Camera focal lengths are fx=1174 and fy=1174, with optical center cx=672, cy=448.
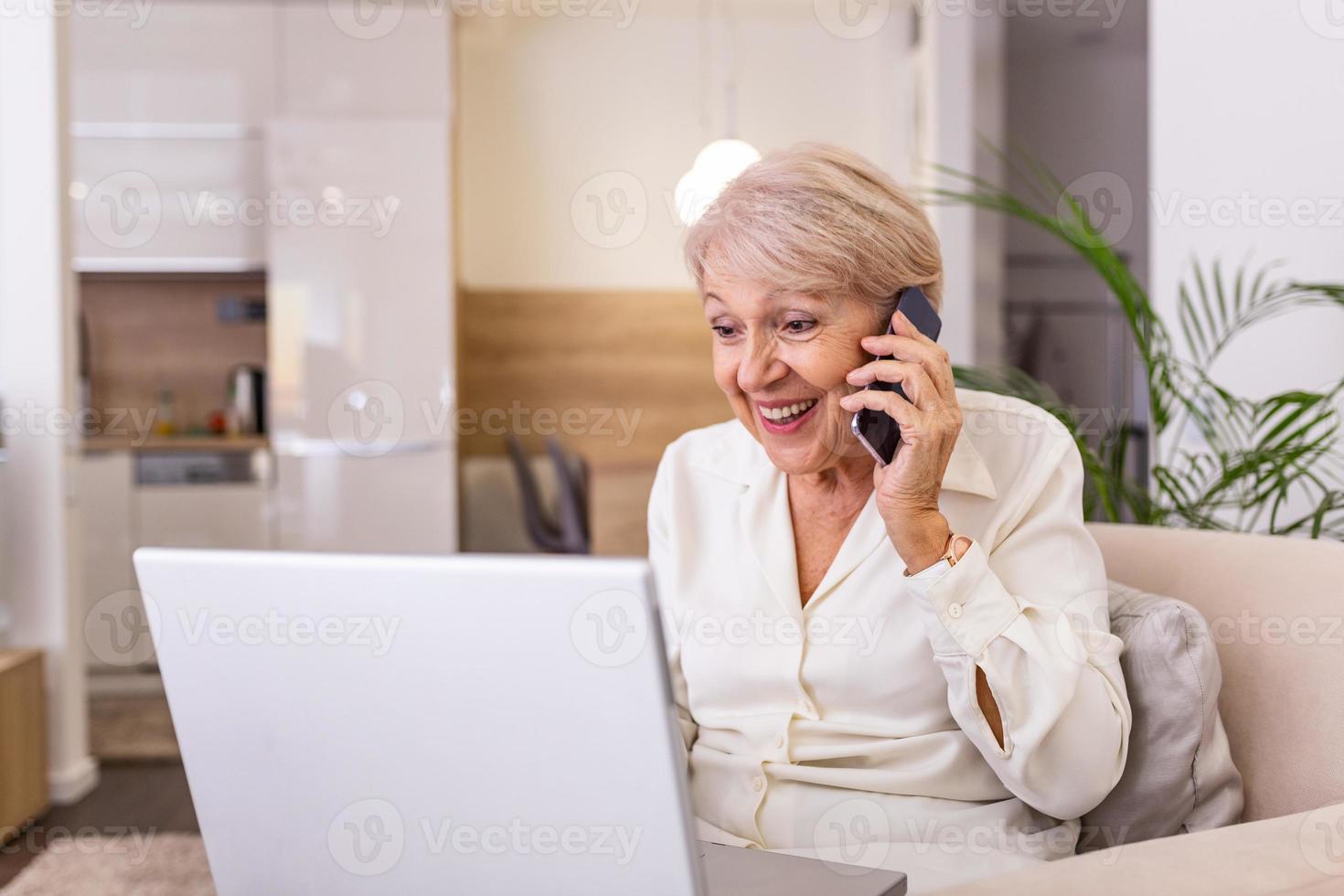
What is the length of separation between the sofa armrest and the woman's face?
0.58 meters

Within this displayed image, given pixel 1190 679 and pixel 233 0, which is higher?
pixel 233 0

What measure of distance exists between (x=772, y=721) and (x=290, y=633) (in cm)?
67

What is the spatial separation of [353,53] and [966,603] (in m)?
4.70

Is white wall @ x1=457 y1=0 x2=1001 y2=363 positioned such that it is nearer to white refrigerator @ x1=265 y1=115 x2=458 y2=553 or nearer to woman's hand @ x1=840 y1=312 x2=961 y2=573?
white refrigerator @ x1=265 y1=115 x2=458 y2=553

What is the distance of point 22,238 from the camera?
11.1 feet

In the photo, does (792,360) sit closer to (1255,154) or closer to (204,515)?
(1255,154)

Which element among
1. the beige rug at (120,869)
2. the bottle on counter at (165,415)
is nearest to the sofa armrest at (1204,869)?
the beige rug at (120,869)

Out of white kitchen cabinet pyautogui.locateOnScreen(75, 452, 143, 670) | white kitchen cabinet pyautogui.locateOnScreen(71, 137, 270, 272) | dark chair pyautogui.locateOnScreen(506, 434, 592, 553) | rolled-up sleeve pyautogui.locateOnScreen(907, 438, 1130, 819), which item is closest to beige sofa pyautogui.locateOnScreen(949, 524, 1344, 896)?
rolled-up sleeve pyautogui.locateOnScreen(907, 438, 1130, 819)

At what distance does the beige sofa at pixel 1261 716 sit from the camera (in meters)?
0.82

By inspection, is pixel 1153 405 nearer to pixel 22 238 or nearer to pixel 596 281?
pixel 22 238

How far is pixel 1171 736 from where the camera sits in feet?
3.78

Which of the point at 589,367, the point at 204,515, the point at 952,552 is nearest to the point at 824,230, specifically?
the point at 952,552

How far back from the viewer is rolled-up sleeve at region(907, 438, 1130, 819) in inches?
43.0

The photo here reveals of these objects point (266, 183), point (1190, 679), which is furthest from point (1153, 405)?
A: point (266, 183)
